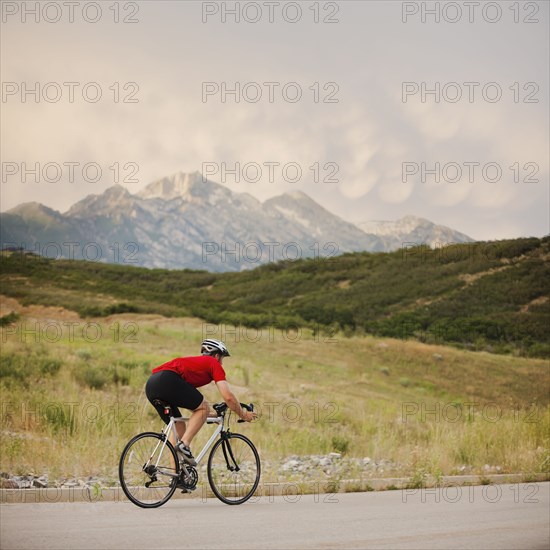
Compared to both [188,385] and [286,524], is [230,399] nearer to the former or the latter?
[188,385]

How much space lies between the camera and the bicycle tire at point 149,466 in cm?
799

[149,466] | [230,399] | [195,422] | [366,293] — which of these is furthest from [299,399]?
[366,293]

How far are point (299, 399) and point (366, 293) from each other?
60624 millimetres

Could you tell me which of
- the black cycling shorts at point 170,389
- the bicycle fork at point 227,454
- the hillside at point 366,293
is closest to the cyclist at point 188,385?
the black cycling shorts at point 170,389

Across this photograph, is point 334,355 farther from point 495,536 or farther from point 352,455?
point 495,536

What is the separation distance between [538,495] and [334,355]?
34600 millimetres

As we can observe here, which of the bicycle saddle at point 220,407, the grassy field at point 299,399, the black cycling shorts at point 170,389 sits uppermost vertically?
the black cycling shorts at point 170,389

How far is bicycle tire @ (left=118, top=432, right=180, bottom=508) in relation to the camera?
799cm

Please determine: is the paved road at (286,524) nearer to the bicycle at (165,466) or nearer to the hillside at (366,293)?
the bicycle at (165,466)

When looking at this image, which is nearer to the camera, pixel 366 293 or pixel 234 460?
pixel 234 460

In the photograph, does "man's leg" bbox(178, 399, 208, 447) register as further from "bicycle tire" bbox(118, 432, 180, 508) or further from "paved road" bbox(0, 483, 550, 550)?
"paved road" bbox(0, 483, 550, 550)

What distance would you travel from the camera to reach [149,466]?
26.2 feet

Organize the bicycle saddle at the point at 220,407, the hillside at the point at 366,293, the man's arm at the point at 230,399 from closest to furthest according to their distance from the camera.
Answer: the man's arm at the point at 230,399
the bicycle saddle at the point at 220,407
the hillside at the point at 366,293

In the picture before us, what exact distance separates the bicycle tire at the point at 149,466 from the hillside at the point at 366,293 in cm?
4729
